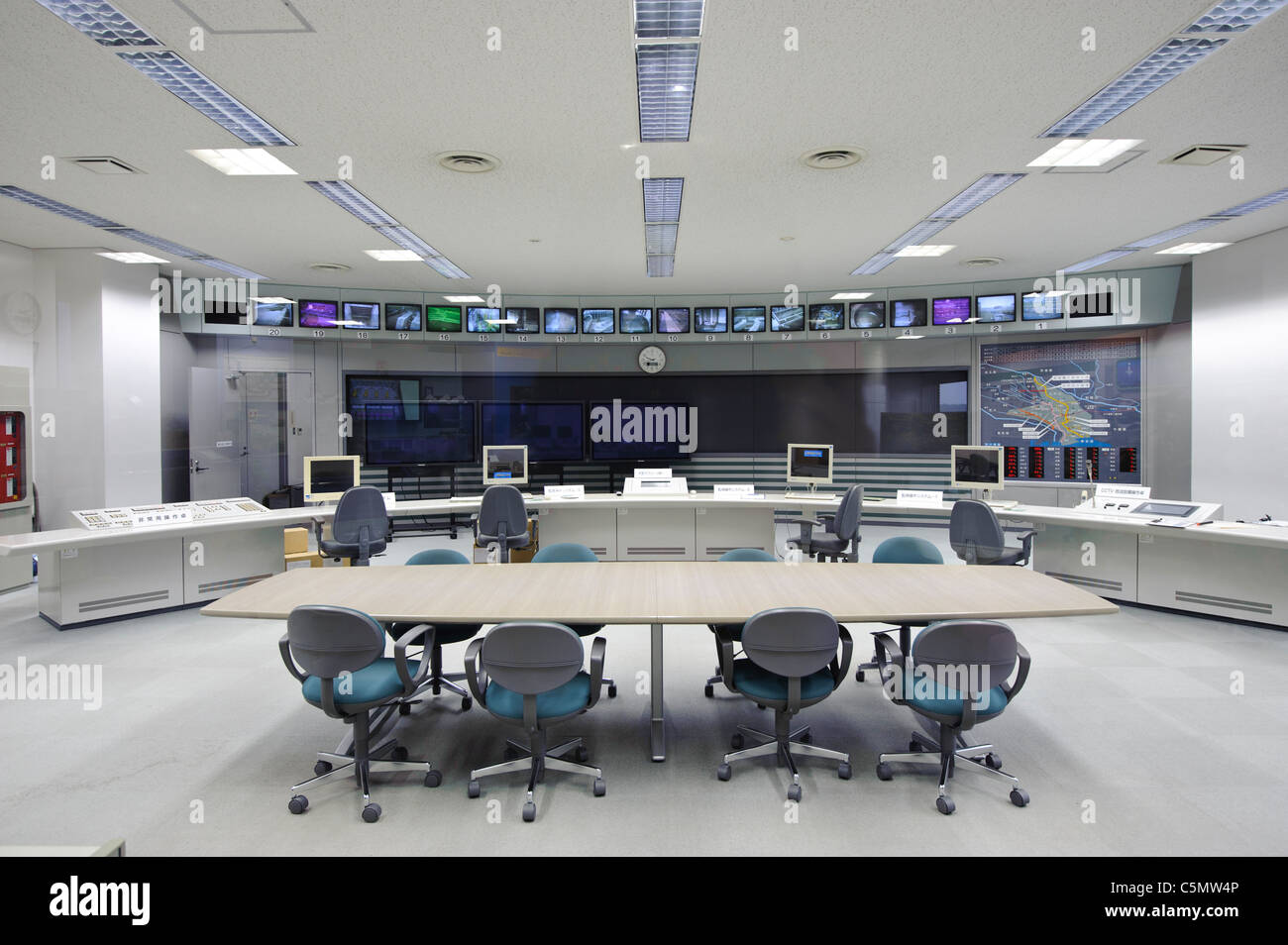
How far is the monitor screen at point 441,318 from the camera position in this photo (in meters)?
8.68

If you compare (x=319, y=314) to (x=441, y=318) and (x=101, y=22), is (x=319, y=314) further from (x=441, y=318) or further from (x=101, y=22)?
(x=101, y=22)

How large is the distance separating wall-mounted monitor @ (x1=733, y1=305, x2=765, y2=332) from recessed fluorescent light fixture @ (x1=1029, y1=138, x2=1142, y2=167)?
15.4 ft

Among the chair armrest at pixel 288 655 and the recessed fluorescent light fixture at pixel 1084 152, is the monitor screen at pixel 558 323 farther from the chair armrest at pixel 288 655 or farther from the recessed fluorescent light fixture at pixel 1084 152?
the chair armrest at pixel 288 655

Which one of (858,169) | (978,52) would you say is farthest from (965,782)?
(858,169)

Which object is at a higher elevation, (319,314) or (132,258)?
(132,258)

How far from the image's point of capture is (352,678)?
3.06 metres

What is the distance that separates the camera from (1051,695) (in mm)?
3961

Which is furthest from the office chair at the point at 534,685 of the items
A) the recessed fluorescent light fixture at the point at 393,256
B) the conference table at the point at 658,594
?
the recessed fluorescent light fixture at the point at 393,256

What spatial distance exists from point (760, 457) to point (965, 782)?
7319mm

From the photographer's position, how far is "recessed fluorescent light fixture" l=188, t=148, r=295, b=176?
13.7 feet

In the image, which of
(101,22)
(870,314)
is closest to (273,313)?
(101,22)

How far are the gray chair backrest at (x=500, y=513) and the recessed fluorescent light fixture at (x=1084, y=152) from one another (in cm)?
509

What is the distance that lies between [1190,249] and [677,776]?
25.0 feet
